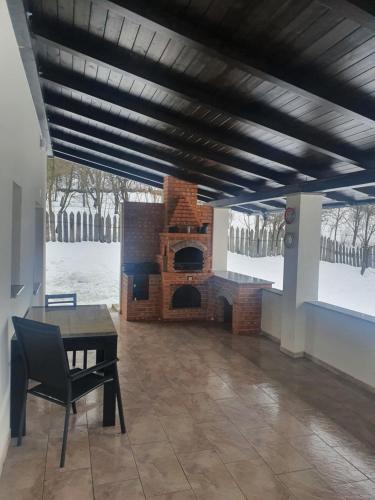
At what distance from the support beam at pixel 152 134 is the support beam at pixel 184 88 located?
80cm

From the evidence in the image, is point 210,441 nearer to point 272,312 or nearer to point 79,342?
point 79,342

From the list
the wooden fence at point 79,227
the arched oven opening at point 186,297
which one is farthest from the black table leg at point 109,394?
the wooden fence at point 79,227

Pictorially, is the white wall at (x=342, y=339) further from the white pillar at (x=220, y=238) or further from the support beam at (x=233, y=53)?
the white pillar at (x=220, y=238)

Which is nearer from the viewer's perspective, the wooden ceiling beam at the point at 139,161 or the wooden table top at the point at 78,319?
the wooden table top at the point at 78,319

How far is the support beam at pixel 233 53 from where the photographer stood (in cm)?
229

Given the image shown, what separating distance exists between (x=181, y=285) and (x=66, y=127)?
335 cm

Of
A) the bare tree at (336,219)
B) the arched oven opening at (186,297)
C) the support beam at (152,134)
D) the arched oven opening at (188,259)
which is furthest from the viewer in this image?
the bare tree at (336,219)

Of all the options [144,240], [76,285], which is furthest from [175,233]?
[76,285]

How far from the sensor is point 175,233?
6.88 m

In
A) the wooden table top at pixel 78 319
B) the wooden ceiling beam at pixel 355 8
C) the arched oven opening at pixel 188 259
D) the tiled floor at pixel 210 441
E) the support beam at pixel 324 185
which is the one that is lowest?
the tiled floor at pixel 210 441

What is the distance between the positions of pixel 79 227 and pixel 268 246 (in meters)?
4.40

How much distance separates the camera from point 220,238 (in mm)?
7555

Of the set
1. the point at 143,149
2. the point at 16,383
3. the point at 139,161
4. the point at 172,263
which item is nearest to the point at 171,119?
the point at 143,149

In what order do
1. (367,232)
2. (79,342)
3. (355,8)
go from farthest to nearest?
(367,232)
(79,342)
(355,8)
